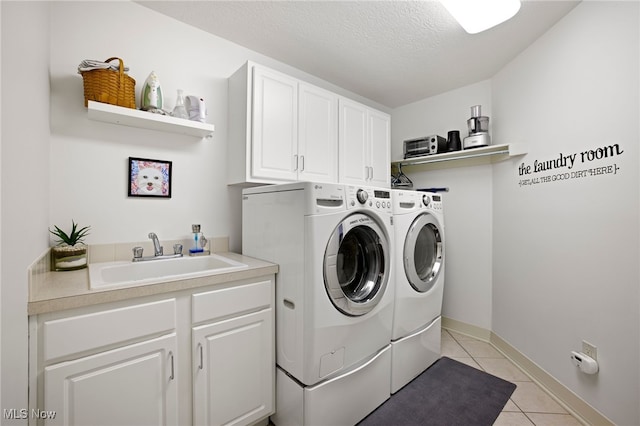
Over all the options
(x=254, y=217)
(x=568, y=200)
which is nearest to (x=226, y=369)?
(x=254, y=217)

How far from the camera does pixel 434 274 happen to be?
212cm

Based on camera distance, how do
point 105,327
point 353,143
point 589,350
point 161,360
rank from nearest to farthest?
1. point 105,327
2. point 161,360
3. point 589,350
4. point 353,143

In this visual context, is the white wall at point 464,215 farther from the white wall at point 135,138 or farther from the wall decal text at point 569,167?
the white wall at point 135,138

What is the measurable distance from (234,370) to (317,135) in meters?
1.67

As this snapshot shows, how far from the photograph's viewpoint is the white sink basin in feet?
4.12

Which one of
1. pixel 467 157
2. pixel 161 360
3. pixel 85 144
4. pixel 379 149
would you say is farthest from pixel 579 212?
pixel 85 144

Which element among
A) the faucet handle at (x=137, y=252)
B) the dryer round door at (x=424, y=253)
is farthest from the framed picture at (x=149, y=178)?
the dryer round door at (x=424, y=253)

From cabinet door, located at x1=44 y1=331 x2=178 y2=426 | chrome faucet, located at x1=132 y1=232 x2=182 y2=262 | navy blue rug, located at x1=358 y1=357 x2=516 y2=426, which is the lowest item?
navy blue rug, located at x1=358 y1=357 x2=516 y2=426

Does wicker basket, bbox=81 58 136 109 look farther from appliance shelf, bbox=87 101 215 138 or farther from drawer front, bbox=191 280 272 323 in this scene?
drawer front, bbox=191 280 272 323

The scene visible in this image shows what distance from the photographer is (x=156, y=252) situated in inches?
65.6

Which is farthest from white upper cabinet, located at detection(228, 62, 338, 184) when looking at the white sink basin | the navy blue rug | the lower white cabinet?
the navy blue rug

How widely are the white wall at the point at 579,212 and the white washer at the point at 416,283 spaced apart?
2.12ft

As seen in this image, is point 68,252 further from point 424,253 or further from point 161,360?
point 424,253

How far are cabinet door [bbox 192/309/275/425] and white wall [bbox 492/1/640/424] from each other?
1.81m
